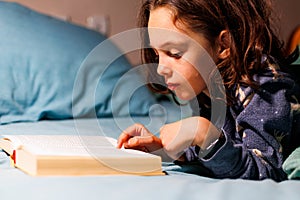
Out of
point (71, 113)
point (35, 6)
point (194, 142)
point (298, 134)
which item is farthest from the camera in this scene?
point (35, 6)

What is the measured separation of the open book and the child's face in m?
0.19

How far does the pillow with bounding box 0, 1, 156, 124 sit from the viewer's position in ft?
5.23

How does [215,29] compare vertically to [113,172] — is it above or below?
above

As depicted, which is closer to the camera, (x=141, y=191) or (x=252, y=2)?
(x=141, y=191)

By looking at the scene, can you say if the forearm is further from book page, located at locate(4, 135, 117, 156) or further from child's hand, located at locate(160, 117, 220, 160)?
book page, located at locate(4, 135, 117, 156)

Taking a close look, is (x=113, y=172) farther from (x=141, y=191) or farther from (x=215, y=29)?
(x=215, y=29)

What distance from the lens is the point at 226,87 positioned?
110 centimetres

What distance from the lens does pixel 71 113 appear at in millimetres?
1623

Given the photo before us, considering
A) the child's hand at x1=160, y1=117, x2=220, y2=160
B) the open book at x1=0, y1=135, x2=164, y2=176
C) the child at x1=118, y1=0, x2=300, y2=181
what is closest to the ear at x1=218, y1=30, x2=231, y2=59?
the child at x1=118, y1=0, x2=300, y2=181

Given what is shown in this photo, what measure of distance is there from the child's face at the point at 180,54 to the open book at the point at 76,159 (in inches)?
7.6

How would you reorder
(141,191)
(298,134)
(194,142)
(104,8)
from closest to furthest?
1. (141,191)
2. (194,142)
3. (298,134)
4. (104,8)

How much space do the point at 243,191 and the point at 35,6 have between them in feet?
5.05

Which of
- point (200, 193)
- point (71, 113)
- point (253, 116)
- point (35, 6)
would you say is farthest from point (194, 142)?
point (35, 6)

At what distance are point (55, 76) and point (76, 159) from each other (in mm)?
847
